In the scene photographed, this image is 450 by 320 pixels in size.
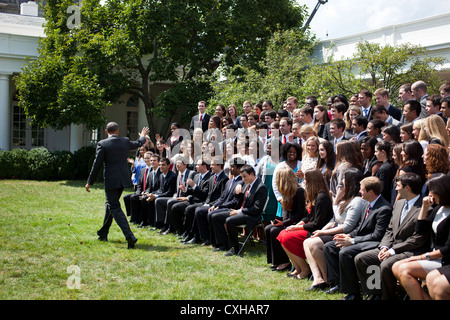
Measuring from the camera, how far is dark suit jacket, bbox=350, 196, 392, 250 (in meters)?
6.21

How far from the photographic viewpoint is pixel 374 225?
6.38 metres

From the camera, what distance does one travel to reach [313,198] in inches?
295

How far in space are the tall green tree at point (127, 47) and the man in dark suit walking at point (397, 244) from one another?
17388 millimetres

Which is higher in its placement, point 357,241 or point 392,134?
point 392,134

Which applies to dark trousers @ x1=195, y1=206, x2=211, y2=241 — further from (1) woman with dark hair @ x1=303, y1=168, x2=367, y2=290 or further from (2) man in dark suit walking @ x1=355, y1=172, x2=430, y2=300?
(2) man in dark suit walking @ x1=355, y1=172, x2=430, y2=300

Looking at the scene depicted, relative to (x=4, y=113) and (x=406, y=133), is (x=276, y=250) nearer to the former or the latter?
(x=406, y=133)

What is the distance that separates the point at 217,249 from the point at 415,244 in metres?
4.67

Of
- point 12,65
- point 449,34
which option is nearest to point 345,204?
point 449,34

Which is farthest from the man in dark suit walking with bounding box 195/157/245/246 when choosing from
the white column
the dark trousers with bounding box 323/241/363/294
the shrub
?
the white column

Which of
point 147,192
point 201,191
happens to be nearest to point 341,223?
point 201,191

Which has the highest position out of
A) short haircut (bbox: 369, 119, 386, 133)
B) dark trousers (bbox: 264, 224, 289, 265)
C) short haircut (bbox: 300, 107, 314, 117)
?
short haircut (bbox: 300, 107, 314, 117)

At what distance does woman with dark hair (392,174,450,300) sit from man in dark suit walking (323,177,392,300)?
32.9 inches

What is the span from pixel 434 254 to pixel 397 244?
1.79 ft

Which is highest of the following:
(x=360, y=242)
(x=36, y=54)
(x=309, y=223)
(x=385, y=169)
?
(x=36, y=54)
